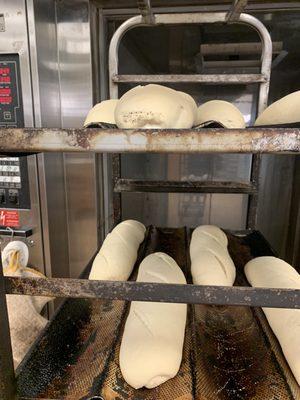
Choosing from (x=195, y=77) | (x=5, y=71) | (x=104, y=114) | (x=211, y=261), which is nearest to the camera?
(x=104, y=114)

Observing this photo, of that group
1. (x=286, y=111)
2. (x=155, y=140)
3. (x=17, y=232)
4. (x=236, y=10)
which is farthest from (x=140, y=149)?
(x=17, y=232)

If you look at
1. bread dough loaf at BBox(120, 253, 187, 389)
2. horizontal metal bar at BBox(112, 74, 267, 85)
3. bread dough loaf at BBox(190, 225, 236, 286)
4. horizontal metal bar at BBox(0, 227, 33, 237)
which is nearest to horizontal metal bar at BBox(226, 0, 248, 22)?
horizontal metal bar at BBox(112, 74, 267, 85)

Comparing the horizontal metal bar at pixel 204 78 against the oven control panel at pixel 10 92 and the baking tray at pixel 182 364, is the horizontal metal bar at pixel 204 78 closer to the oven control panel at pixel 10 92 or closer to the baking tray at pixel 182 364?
the oven control panel at pixel 10 92

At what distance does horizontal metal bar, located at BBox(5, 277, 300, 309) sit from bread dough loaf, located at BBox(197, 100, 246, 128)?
50 centimetres

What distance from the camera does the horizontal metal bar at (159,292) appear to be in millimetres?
521

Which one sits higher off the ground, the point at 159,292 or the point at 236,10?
the point at 236,10

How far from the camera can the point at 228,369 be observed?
26.5 inches

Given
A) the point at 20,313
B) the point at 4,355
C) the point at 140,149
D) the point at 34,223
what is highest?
the point at 140,149

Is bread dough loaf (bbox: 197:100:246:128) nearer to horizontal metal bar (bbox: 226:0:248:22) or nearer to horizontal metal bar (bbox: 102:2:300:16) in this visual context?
horizontal metal bar (bbox: 226:0:248:22)

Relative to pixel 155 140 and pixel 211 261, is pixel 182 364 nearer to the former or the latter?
pixel 211 261

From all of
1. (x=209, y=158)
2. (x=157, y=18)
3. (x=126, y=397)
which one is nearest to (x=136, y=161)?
(x=209, y=158)

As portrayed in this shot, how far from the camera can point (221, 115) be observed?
866 millimetres

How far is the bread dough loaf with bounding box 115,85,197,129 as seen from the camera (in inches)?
24.3

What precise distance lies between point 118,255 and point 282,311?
1.83 ft
